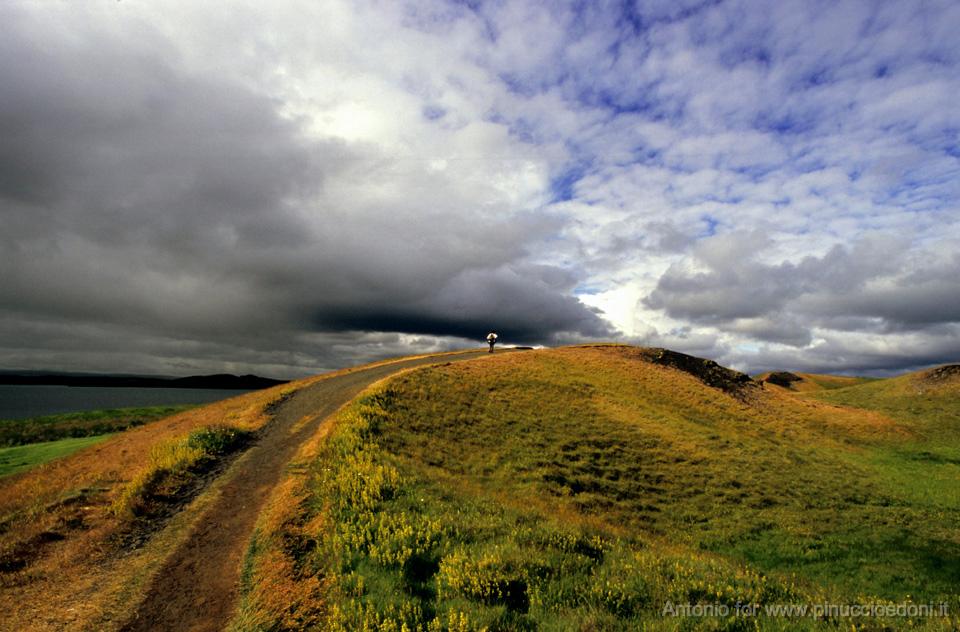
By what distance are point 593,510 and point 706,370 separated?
44.9 m

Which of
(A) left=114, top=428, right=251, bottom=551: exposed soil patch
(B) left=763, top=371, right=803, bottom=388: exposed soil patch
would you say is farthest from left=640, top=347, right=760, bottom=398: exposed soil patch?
(B) left=763, top=371, right=803, bottom=388: exposed soil patch

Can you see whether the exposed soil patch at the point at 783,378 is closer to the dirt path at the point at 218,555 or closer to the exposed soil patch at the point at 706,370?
the exposed soil patch at the point at 706,370

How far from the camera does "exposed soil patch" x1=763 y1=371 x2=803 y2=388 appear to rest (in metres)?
112

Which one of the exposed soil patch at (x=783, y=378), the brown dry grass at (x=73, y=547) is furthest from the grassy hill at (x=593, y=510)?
the exposed soil patch at (x=783, y=378)

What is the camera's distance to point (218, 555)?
37.3 feet

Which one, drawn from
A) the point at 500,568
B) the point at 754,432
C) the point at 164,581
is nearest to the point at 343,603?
the point at 500,568

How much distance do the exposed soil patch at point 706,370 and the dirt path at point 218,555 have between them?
47011 millimetres

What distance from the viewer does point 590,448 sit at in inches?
1070

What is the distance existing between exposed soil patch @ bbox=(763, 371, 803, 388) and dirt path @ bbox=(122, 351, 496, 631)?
413ft

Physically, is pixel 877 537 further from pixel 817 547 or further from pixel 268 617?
pixel 268 617

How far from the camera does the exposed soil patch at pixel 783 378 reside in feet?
367

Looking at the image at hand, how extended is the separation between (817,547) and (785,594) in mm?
13675

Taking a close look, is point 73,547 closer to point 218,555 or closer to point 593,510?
point 218,555

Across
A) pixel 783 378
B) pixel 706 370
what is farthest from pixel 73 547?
pixel 783 378
